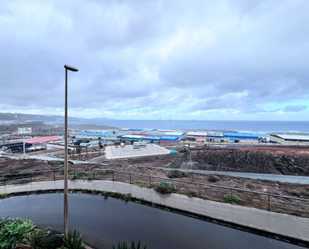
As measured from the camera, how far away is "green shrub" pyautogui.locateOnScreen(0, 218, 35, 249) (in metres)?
4.06

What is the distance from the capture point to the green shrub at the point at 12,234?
406 centimetres

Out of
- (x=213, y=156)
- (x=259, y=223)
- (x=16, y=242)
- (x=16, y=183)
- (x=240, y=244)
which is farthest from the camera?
(x=213, y=156)

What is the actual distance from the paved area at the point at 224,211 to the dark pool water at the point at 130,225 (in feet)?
1.78

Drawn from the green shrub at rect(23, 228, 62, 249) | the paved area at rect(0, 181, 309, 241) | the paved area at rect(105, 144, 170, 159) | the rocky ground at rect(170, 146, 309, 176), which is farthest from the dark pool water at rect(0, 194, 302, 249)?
the paved area at rect(105, 144, 170, 159)

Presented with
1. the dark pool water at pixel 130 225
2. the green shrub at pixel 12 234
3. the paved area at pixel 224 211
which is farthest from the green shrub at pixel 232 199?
the green shrub at pixel 12 234

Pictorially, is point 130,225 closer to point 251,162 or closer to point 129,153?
point 251,162

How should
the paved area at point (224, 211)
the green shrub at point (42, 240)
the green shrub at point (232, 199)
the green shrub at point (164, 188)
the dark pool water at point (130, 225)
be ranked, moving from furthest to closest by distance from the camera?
the green shrub at point (164, 188), the green shrub at point (232, 199), the paved area at point (224, 211), the dark pool water at point (130, 225), the green shrub at point (42, 240)

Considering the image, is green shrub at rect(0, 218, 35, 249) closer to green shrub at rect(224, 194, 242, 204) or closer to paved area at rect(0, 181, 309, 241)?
paved area at rect(0, 181, 309, 241)

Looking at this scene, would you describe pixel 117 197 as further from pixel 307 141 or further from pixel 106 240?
pixel 307 141

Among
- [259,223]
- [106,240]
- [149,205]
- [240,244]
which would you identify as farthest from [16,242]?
[259,223]

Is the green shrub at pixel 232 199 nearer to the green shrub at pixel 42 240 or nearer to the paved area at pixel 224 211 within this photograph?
the paved area at pixel 224 211

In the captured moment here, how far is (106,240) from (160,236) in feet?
5.31

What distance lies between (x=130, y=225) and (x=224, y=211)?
143 inches

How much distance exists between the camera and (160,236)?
5004 millimetres
